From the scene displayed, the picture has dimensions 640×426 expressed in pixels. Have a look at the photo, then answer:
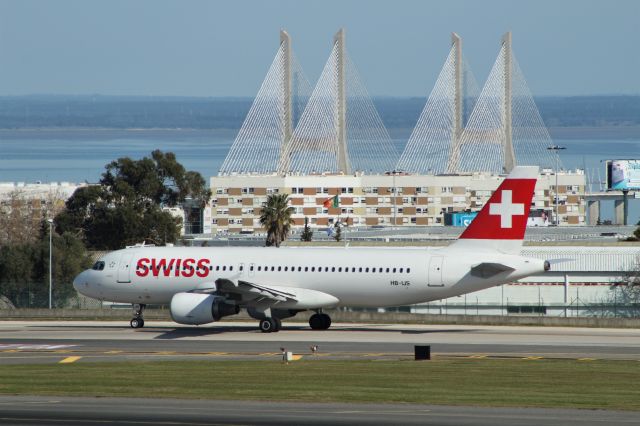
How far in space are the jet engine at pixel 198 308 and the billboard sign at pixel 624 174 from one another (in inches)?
4503

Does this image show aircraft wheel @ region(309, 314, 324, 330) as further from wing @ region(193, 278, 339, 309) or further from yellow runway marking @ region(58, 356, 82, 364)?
yellow runway marking @ region(58, 356, 82, 364)

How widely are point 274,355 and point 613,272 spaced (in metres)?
41.1

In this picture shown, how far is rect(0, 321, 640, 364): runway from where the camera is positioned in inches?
1945

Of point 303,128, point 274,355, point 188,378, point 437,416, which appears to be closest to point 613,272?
point 274,355

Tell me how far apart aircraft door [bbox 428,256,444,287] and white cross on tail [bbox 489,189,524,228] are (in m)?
3.00

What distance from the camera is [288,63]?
181375 mm

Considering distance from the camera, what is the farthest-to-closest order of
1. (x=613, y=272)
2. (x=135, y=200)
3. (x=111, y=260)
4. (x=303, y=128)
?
(x=303, y=128), (x=135, y=200), (x=613, y=272), (x=111, y=260)

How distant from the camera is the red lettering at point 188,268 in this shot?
61.6m

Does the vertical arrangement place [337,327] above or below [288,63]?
below

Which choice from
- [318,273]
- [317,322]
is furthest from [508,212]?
[317,322]

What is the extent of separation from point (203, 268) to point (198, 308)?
325cm

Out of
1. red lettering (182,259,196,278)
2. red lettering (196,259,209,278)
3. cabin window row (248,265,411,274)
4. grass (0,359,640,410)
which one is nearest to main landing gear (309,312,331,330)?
cabin window row (248,265,411,274)

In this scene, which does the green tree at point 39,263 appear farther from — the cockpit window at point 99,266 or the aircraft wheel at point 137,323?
the aircraft wheel at point 137,323

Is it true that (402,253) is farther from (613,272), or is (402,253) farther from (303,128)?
(303,128)
